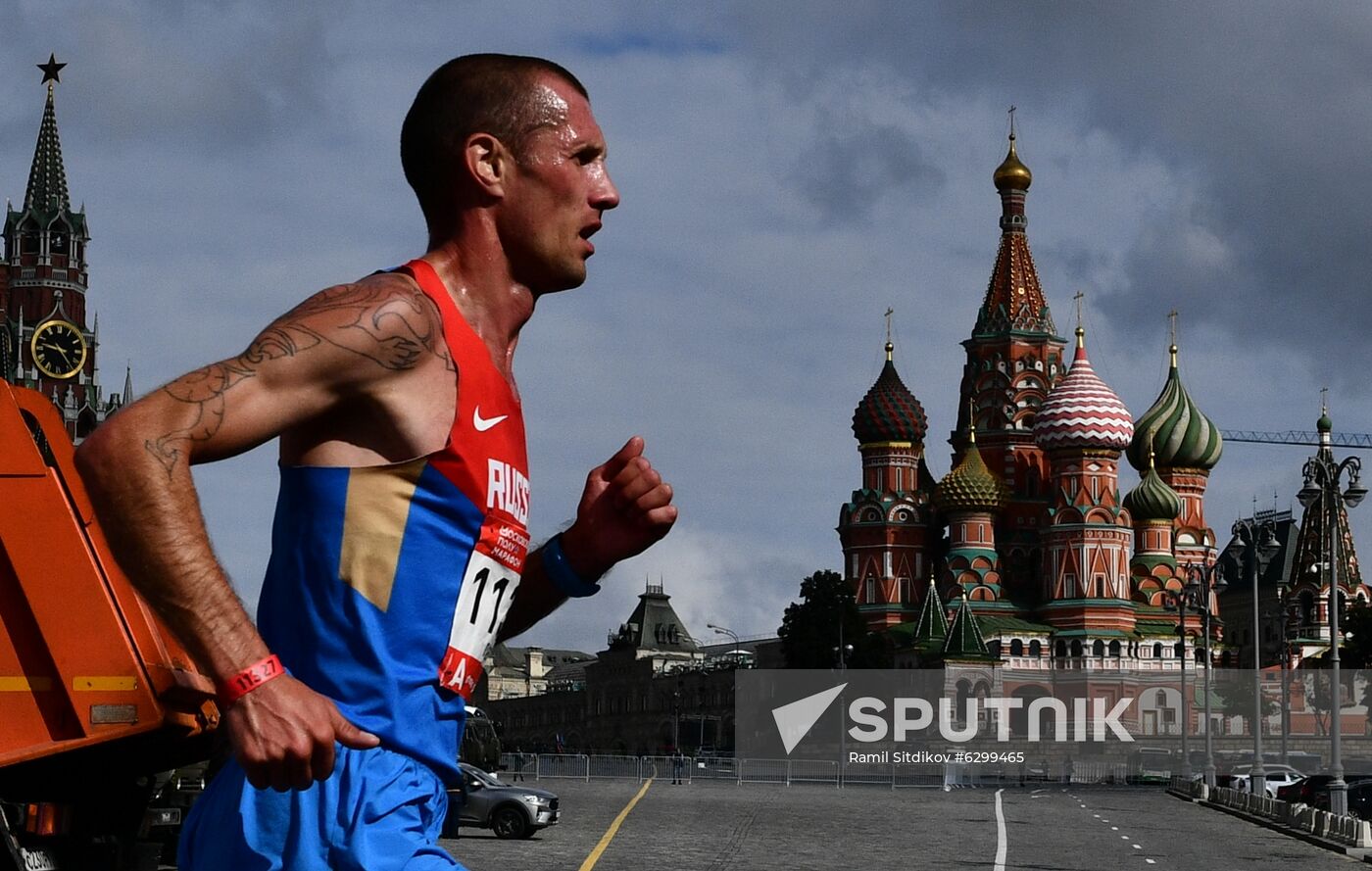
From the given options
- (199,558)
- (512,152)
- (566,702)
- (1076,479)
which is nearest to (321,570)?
(199,558)

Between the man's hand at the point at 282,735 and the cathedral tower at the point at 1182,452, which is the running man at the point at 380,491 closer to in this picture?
the man's hand at the point at 282,735

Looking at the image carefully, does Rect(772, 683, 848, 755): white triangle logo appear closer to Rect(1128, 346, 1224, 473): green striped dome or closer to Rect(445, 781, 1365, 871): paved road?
Rect(1128, 346, 1224, 473): green striped dome

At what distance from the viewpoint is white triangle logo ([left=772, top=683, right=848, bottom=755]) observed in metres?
95.8

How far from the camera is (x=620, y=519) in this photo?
3.83 metres

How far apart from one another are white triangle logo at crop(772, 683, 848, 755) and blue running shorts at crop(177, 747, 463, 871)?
92.1 meters

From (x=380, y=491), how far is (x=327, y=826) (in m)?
0.50

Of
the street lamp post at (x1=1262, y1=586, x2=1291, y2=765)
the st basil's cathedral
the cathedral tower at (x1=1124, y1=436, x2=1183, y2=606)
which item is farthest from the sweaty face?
the cathedral tower at (x1=1124, y1=436, x2=1183, y2=606)

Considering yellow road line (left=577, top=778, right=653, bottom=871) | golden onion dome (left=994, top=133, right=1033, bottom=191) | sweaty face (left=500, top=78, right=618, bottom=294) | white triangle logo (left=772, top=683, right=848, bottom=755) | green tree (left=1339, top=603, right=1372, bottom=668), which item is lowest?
yellow road line (left=577, top=778, right=653, bottom=871)

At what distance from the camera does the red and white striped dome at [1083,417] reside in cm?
A: 10450

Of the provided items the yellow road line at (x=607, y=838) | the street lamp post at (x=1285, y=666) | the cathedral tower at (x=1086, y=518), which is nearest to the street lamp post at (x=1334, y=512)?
the yellow road line at (x=607, y=838)

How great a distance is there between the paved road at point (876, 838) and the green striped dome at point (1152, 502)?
61.6 metres

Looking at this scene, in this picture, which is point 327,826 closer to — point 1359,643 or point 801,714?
point 801,714

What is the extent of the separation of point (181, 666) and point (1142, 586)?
102624 mm

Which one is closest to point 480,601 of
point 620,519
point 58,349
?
point 620,519
